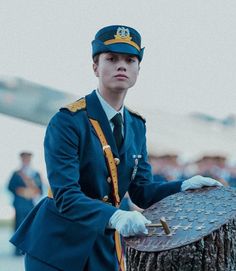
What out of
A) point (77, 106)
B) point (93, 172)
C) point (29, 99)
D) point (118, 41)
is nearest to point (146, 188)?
point (93, 172)

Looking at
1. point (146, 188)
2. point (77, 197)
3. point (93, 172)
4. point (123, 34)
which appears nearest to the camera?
point (77, 197)

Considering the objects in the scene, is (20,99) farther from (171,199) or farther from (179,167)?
(171,199)

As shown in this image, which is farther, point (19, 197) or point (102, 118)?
point (19, 197)

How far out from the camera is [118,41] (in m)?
3.38

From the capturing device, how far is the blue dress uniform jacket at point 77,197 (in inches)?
123

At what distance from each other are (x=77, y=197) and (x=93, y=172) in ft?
0.72

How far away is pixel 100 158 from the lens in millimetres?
3305

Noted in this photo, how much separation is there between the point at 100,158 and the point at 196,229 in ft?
1.65

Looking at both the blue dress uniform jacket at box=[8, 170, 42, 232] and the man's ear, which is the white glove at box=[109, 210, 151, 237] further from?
the blue dress uniform jacket at box=[8, 170, 42, 232]

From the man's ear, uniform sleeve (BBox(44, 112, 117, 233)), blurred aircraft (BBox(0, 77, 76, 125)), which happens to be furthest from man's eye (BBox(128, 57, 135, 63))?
blurred aircraft (BBox(0, 77, 76, 125))

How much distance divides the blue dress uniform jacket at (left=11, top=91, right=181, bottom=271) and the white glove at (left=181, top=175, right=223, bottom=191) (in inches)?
8.8

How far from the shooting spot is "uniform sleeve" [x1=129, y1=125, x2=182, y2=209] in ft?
11.7

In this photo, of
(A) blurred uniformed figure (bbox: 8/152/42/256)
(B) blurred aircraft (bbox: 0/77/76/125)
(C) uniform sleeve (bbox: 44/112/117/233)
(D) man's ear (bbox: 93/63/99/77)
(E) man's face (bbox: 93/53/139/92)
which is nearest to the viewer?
(C) uniform sleeve (bbox: 44/112/117/233)

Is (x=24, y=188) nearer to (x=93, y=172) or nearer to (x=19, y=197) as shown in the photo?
(x=19, y=197)
